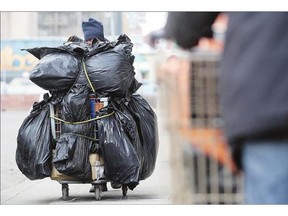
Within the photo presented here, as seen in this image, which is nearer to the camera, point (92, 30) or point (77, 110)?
point (92, 30)

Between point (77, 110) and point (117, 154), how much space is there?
306 millimetres

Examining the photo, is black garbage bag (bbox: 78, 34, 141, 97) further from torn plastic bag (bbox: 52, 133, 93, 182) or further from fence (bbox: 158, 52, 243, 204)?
fence (bbox: 158, 52, 243, 204)

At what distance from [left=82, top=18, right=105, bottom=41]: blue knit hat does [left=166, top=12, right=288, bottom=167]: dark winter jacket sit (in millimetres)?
2410

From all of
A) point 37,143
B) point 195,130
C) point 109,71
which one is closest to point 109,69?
point 109,71

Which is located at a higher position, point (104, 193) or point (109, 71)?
point (109, 71)

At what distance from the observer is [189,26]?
1084 mm

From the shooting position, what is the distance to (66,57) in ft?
12.3

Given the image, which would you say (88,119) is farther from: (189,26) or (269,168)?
(269,168)

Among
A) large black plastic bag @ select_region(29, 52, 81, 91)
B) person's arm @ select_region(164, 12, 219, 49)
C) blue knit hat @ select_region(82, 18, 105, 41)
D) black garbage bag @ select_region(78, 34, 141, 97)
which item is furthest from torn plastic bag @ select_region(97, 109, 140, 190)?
person's arm @ select_region(164, 12, 219, 49)

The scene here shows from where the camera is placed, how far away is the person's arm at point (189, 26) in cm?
109

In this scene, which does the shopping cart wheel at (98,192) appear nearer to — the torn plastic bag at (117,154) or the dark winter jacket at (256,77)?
the torn plastic bag at (117,154)

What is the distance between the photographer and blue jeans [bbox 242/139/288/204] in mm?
937
